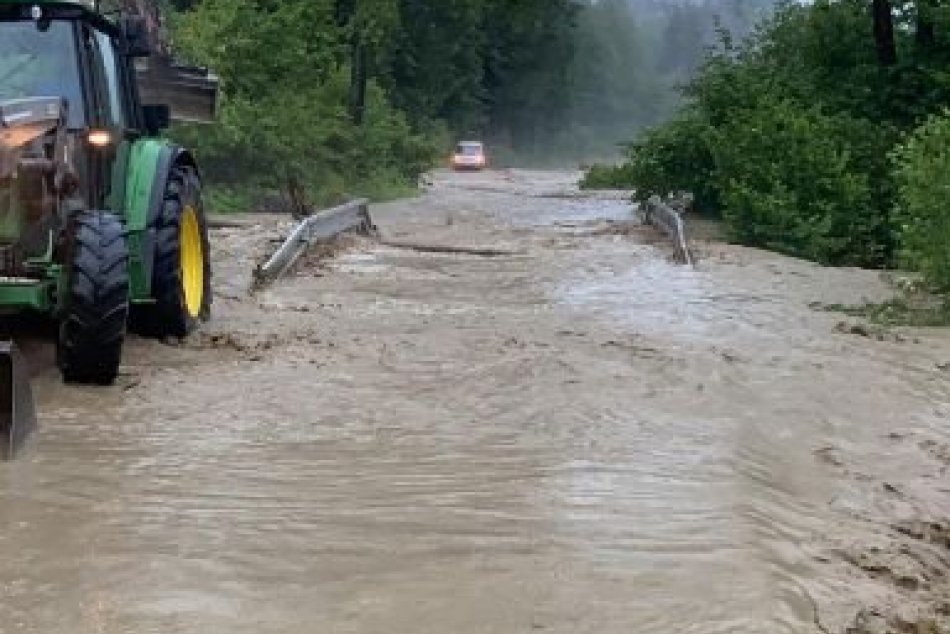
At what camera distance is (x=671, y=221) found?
72.0ft

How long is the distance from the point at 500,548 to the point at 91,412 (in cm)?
322

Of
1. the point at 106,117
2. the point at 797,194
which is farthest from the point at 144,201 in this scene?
the point at 797,194

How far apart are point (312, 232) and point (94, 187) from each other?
29.7 ft

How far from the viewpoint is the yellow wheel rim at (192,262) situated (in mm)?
11398

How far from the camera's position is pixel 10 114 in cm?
876

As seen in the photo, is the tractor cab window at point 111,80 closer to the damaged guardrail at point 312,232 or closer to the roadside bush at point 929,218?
the damaged guardrail at point 312,232

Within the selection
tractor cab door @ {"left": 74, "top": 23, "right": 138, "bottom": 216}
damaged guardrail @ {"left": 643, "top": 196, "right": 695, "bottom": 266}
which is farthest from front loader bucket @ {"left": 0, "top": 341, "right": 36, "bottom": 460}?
damaged guardrail @ {"left": 643, "top": 196, "right": 695, "bottom": 266}

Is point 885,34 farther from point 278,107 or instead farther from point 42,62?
point 42,62

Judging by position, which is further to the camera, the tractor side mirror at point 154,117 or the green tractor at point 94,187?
the tractor side mirror at point 154,117

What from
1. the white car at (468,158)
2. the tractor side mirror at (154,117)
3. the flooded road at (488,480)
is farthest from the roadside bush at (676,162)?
the white car at (468,158)

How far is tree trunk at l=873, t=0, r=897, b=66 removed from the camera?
86.0 ft

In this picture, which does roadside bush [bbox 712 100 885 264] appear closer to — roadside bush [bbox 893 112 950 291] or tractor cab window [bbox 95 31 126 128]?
roadside bush [bbox 893 112 950 291]

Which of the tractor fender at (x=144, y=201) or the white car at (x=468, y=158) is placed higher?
the tractor fender at (x=144, y=201)

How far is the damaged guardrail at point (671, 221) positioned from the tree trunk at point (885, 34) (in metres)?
4.25
